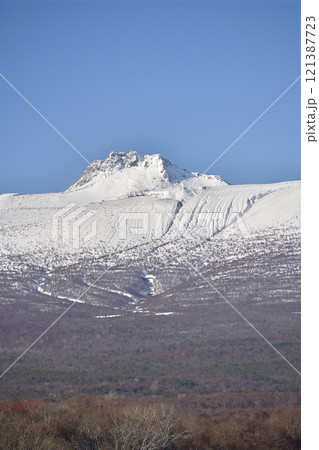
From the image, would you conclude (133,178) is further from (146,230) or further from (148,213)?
(146,230)

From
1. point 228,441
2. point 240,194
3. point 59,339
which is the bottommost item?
point 59,339

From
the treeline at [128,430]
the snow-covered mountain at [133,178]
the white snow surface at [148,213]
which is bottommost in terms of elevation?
the treeline at [128,430]

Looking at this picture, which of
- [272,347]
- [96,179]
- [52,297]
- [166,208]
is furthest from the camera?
[96,179]

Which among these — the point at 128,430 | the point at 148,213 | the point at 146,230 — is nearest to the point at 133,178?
the point at 148,213

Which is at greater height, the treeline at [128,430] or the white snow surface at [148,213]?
the white snow surface at [148,213]

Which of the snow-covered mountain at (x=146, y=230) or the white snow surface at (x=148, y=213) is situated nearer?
the snow-covered mountain at (x=146, y=230)

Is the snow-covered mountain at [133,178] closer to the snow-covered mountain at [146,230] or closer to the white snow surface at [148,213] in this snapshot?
the white snow surface at [148,213]

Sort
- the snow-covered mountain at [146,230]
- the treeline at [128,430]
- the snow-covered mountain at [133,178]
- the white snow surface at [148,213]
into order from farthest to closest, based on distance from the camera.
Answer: the snow-covered mountain at [133,178] < the white snow surface at [148,213] < the snow-covered mountain at [146,230] < the treeline at [128,430]

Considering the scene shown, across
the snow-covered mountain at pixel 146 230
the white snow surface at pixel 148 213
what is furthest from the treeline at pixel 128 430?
the white snow surface at pixel 148 213
